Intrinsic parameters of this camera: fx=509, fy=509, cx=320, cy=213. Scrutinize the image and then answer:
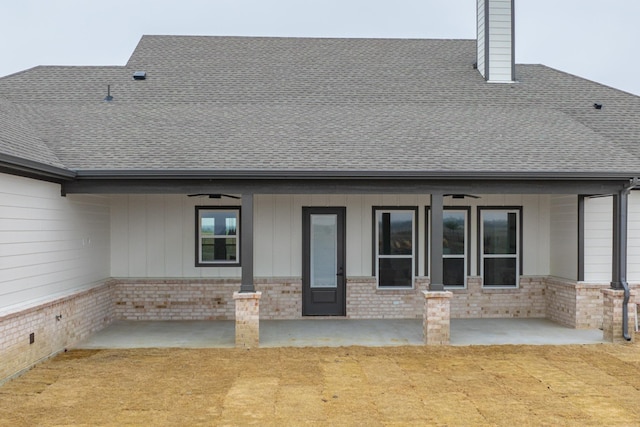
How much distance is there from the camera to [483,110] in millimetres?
12141

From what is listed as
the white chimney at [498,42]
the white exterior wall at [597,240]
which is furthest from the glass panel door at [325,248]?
the white chimney at [498,42]

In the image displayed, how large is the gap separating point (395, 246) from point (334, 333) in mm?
2564

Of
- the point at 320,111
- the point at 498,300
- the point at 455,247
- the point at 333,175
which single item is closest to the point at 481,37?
the point at 320,111

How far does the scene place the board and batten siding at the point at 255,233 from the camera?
1095 centimetres

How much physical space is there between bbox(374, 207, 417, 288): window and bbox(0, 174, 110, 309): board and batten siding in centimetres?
580

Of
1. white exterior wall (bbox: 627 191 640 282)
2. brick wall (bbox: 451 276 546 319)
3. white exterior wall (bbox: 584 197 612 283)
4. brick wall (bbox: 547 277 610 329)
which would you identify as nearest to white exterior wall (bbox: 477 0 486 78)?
white exterior wall (bbox: 584 197 612 283)

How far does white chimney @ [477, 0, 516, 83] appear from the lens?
44.9 ft

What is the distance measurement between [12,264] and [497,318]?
923 cm

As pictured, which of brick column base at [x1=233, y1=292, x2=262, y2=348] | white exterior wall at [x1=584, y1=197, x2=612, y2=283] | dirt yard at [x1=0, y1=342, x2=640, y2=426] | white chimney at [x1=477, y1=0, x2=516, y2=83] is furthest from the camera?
white chimney at [x1=477, y1=0, x2=516, y2=83]

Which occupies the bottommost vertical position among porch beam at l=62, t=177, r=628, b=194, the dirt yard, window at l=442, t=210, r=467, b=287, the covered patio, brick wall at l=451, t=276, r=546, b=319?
the dirt yard

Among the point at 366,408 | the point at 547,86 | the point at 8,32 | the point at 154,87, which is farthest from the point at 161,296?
the point at 8,32

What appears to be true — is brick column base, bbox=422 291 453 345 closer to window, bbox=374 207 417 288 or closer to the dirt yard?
the dirt yard

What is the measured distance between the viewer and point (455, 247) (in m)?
11.2

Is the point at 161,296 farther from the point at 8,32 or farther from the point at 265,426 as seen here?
the point at 8,32
